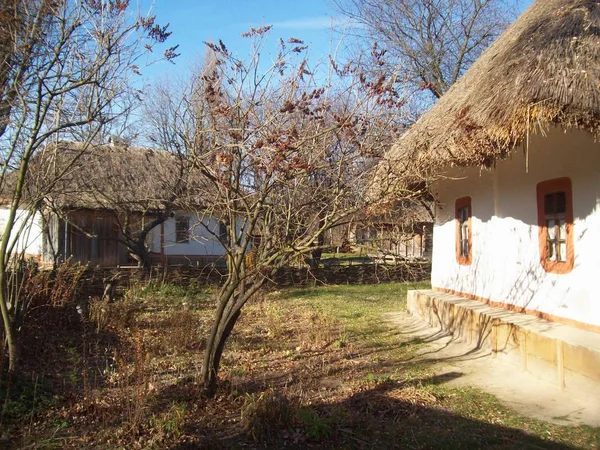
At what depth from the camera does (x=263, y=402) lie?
4426 mm

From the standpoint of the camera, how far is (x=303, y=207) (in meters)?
5.63

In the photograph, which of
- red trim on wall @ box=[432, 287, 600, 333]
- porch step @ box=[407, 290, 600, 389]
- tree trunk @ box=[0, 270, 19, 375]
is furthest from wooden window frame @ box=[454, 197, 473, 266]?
tree trunk @ box=[0, 270, 19, 375]

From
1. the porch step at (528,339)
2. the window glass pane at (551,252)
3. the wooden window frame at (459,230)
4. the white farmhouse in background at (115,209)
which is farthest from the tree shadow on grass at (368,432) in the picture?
the white farmhouse in background at (115,209)

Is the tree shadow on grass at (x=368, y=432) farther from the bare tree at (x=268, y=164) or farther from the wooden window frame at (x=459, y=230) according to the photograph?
the wooden window frame at (x=459, y=230)

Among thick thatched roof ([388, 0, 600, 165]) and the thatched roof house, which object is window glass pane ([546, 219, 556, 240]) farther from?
thick thatched roof ([388, 0, 600, 165])

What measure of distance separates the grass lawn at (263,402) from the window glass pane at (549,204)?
2536 millimetres

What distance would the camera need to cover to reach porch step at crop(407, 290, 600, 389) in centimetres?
528

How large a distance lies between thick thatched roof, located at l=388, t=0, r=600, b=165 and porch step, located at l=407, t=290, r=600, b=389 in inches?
81.9

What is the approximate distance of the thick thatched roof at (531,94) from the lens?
5.28 m

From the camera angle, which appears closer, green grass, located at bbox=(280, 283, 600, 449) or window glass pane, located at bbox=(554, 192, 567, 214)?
green grass, located at bbox=(280, 283, 600, 449)

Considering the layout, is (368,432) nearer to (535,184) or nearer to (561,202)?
(561,202)

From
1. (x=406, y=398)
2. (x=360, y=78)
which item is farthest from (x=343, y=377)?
(x=360, y=78)

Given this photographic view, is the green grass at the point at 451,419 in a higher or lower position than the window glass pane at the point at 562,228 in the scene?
lower

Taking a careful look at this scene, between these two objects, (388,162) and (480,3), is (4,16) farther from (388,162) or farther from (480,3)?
→ (480,3)
